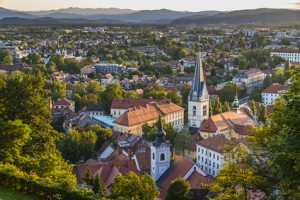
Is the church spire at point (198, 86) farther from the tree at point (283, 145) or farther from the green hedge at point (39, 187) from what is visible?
the green hedge at point (39, 187)

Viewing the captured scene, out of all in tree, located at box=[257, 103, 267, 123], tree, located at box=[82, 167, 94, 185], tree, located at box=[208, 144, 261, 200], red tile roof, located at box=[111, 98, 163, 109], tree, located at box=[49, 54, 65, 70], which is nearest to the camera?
tree, located at box=[208, 144, 261, 200]

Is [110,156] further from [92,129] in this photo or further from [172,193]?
[172,193]

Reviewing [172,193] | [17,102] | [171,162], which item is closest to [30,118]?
[17,102]

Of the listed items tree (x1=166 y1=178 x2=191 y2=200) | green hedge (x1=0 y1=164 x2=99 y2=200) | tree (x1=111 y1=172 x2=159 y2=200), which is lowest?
tree (x1=166 y1=178 x2=191 y2=200)

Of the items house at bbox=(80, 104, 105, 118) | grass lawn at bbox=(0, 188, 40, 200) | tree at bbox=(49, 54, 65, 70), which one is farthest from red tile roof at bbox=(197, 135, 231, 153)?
tree at bbox=(49, 54, 65, 70)

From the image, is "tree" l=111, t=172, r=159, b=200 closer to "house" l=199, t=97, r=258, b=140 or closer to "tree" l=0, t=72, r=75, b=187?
"tree" l=0, t=72, r=75, b=187
